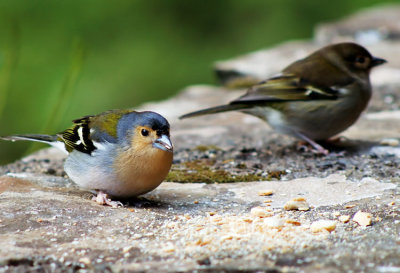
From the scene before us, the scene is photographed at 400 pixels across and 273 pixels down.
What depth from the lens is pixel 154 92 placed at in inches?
339

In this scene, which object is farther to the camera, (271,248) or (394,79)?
(394,79)

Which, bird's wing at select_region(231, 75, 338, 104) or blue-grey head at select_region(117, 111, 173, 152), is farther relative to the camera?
bird's wing at select_region(231, 75, 338, 104)

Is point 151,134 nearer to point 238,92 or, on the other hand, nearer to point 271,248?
point 271,248

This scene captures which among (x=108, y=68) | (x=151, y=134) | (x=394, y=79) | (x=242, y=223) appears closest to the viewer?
(x=242, y=223)

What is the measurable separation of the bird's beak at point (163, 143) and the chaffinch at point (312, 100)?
1.35m

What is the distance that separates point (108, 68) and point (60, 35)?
33.1 inches

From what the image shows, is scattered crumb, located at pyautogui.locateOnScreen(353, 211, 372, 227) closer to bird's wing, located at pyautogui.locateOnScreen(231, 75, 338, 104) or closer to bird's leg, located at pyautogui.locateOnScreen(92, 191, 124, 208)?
bird's leg, located at pyautogui.locateOnScreen(92, 191, 124, 208)

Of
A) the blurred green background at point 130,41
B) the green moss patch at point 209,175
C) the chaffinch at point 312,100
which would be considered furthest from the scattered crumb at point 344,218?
the blurred green background at point 130,41

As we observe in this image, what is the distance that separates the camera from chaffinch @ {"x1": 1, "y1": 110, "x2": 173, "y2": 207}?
372 cm

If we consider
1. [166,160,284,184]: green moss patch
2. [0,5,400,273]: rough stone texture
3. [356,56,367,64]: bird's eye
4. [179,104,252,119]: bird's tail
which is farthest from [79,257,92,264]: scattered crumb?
[356,56,367,64]: bird's eye

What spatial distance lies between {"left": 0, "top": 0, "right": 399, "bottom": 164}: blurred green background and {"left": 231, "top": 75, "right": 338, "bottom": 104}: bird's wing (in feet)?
9.32

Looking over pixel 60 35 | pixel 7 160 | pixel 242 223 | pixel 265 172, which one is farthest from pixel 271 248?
pixel 60 35

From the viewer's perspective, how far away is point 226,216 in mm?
3439

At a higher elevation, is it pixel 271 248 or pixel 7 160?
pixel 271 248
